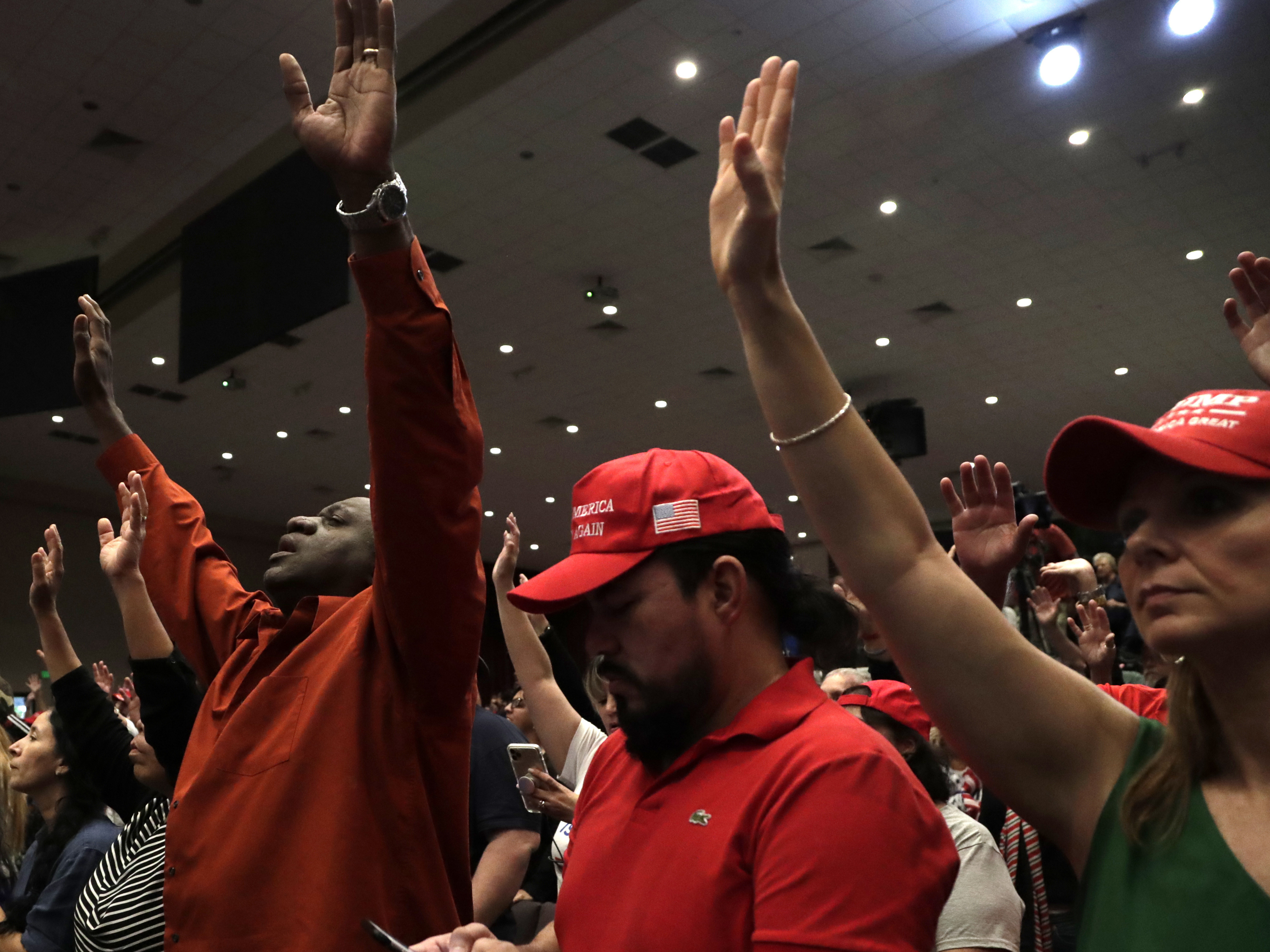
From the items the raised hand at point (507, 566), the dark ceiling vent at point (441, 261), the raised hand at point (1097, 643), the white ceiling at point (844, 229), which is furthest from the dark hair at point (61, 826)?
the dark ceiling vent at point (441, 261)

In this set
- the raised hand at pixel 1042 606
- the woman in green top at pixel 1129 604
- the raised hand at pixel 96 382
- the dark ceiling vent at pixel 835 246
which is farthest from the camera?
the dark ceiling vent at pixel 835 246

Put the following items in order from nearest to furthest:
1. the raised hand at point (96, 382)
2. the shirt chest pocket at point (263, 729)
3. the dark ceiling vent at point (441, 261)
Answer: the shirt chest pocket at point (263, 729), the raised hand at point (96, 382), the dark ceiling vent at point (441, 261)

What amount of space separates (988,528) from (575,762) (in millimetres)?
1625

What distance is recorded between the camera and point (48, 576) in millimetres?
2979

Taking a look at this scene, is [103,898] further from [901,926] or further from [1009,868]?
[1009,868]

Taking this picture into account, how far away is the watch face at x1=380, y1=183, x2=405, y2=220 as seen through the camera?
141 cm

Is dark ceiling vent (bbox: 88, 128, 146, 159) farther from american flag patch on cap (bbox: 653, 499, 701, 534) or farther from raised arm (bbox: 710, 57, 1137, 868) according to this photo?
raised arm (bbox: 710, 57, 1137, 868)

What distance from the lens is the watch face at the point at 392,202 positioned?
1.41m

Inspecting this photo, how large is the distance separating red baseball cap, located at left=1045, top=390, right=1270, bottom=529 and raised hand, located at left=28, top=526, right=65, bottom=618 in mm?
2653

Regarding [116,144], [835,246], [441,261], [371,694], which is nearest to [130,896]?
[371,694]

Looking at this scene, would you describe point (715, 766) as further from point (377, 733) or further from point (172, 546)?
point (172, 546)

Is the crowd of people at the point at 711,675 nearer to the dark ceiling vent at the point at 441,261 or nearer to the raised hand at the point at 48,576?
the raised hand at the point at 48,576

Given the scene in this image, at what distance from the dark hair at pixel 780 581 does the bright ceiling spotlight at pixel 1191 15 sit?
6053mm

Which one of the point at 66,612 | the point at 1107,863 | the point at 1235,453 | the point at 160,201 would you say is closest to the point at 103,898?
the point at 1107,863
